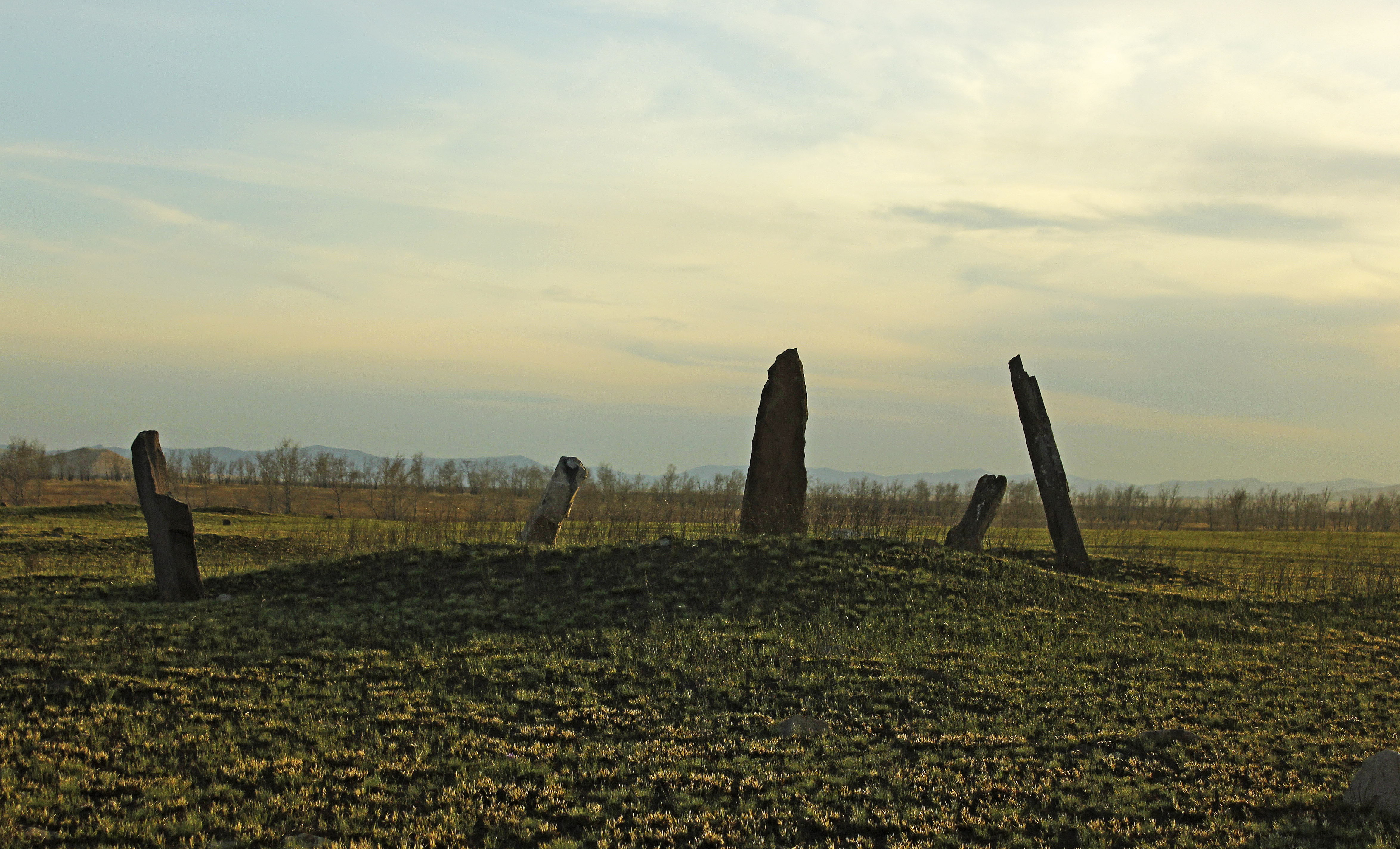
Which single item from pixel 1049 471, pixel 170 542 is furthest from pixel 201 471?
pixel 1049 471

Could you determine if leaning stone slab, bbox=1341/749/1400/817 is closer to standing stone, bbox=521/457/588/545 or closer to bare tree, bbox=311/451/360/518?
standing stone, bbox=521/457/588/545

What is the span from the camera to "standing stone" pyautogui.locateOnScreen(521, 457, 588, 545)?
2155 centimetres

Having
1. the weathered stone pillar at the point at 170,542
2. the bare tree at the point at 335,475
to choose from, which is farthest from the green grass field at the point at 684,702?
the bare tree at the point at 335,475

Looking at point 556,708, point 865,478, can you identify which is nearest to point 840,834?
point 556,708

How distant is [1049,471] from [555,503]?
1102 centimetres

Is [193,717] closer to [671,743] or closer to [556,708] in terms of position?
[556,708]

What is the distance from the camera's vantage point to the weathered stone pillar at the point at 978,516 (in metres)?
20.2

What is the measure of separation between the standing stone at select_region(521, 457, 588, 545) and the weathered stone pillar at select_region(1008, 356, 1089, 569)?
10.2 m

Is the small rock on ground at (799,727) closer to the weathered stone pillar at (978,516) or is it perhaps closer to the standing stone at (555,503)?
the weathered stone pillar at (978,516)

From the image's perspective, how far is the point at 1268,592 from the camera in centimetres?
1780

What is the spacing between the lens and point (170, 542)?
15.4 metres

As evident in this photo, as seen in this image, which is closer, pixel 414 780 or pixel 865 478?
pixel 414 780

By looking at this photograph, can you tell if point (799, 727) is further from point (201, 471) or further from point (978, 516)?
point (201, 471)

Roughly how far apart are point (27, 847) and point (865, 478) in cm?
3064
